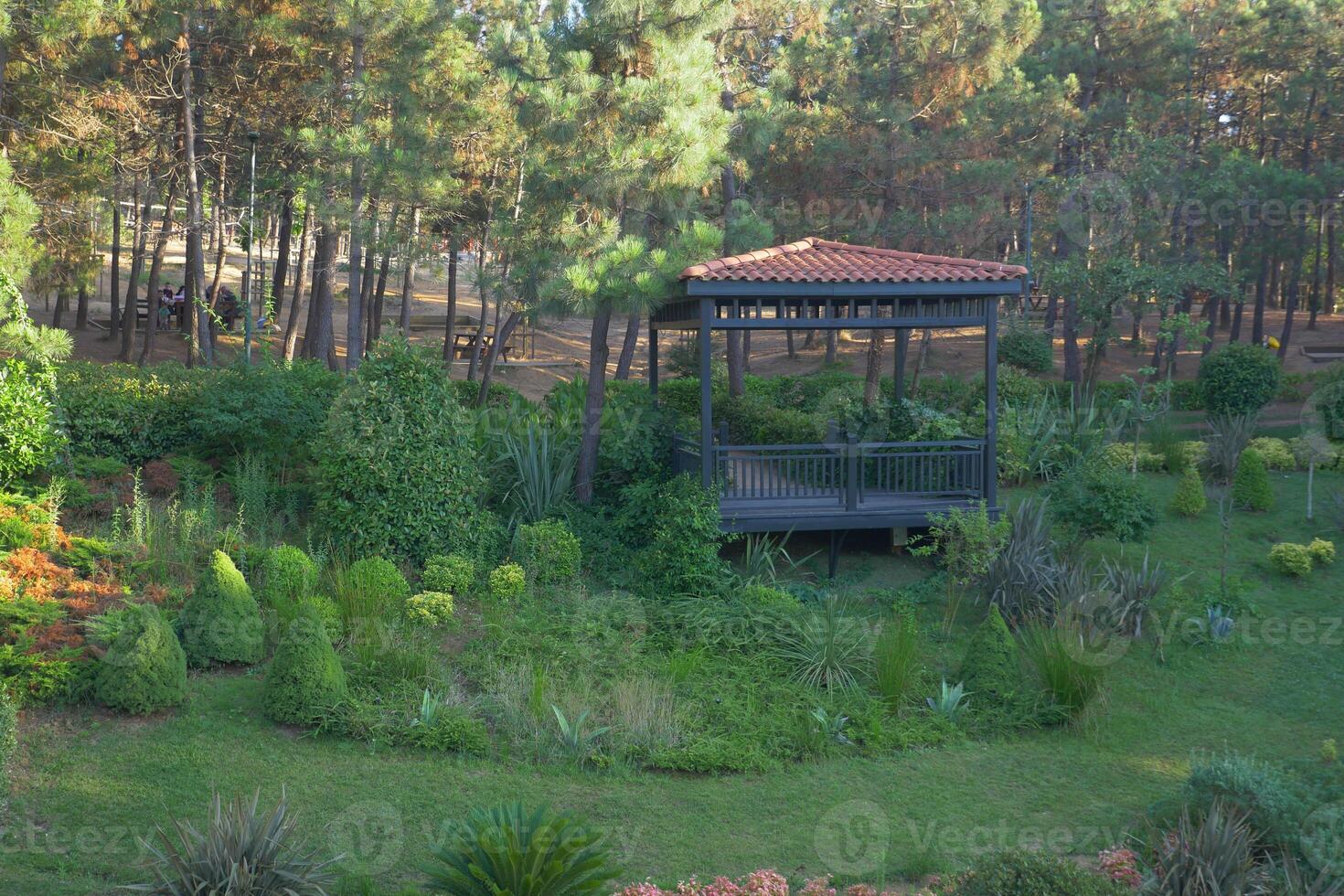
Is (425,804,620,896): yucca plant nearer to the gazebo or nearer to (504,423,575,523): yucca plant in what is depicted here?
the gazebo

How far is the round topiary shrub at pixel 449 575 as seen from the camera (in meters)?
10.6

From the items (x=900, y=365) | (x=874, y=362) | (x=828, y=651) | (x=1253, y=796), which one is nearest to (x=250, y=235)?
(x=874, y=362)

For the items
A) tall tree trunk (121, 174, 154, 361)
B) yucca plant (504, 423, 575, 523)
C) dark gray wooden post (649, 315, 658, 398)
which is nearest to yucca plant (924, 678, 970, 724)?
yucca plant (504, 423, 575, 523)

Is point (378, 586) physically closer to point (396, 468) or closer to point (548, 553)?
point (396, 468)

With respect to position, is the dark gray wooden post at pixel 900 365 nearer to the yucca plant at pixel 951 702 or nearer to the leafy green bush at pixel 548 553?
the leafy green bush at pixel 548 553

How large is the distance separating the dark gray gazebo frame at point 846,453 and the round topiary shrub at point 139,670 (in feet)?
19.3

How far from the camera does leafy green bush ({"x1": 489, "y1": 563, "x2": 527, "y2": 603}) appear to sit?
35.4 ft

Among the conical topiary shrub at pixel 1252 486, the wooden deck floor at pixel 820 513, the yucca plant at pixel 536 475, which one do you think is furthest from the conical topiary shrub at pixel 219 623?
the conical topiary shrub at pixel 1252 486

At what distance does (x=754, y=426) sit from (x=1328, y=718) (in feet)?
27.6

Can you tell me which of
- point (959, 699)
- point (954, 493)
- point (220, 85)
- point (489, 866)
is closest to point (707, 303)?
point (954, 493)

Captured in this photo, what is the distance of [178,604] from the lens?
949cm

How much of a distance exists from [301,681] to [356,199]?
11727 millimetres

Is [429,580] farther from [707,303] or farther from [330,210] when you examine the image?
[330,210]

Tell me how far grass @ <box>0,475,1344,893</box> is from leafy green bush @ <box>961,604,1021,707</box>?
49cm
